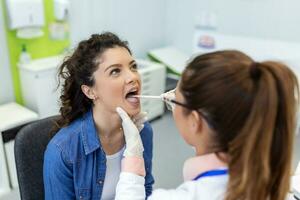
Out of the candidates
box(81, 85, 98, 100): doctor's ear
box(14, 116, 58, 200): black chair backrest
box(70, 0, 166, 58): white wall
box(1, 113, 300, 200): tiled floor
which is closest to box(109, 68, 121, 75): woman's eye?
box(81, 85, 98, 100): doctor's ear

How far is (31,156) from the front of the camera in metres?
1.17

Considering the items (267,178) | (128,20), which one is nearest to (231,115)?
(267,178)

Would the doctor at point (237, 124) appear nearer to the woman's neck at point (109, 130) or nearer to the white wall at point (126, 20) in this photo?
the woman's neck at point (109, 130)

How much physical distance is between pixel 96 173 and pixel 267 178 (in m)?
0.70

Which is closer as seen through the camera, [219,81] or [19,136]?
[219,81]

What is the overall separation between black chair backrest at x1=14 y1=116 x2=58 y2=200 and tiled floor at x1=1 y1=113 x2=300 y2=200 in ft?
3.88

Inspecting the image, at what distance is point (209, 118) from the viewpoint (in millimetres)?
744

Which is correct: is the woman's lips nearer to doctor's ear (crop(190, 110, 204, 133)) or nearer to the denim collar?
the denim collar

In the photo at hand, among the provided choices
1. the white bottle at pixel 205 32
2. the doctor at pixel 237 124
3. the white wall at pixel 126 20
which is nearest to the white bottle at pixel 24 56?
the white wall at pixel 126 20

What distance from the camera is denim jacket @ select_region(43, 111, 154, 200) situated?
115 centimetres

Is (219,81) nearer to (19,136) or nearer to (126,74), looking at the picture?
(126,74)

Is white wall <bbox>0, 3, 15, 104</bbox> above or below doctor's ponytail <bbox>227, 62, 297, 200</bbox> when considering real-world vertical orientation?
below

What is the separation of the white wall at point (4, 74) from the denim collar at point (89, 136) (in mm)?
1507

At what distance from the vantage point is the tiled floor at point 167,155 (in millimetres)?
2359
